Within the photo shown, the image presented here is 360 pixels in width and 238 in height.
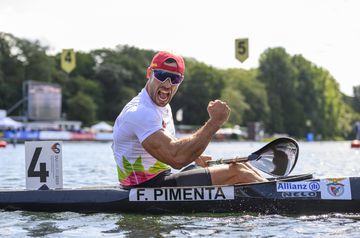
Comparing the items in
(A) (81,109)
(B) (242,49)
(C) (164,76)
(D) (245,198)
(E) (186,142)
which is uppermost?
(B) (242,49)

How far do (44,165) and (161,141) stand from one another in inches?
91.7

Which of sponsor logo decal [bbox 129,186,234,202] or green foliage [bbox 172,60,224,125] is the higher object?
green foliage [bbox 172,60,224,125]

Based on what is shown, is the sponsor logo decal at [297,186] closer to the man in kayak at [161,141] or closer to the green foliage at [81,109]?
the man in kayak at [161,141]

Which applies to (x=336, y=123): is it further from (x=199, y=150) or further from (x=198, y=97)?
(x=199, y=150)

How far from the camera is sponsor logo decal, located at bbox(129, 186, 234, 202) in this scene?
8500 mm

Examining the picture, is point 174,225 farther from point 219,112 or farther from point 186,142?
point 219,112

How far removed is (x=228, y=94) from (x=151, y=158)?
10724cm

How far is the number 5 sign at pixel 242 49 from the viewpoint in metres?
39.2

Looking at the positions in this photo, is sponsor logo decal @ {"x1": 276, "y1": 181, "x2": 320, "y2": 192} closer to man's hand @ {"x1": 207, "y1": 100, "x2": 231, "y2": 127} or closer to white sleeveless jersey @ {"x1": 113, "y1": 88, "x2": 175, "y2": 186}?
white sleeveless jersey @ {"x1": 113, "y1": 88, "x2": 175, "y2": 186}

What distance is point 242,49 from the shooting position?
39625 millimetres

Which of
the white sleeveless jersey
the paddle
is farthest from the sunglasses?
the paddle

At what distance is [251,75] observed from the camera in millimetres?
134250

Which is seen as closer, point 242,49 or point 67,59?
point 242,49

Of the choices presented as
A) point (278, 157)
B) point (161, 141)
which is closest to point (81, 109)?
point (278, 157)
